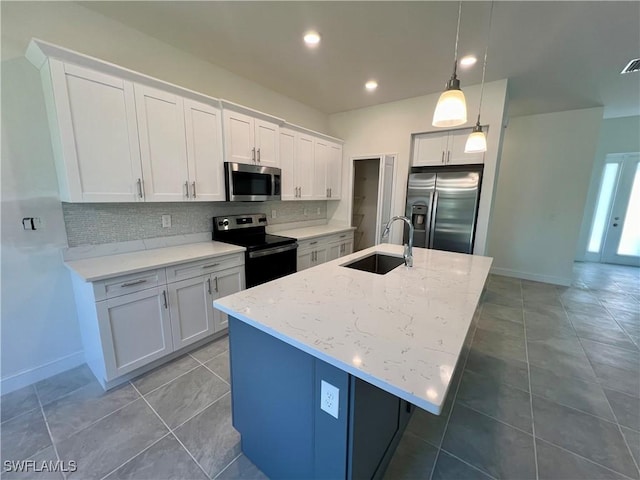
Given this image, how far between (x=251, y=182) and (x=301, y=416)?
243cm

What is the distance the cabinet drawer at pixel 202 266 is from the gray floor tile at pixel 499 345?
2.54 meters

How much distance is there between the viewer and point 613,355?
2445mm

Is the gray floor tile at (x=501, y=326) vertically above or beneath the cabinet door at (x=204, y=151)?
beneath

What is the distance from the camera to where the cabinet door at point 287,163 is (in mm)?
3424

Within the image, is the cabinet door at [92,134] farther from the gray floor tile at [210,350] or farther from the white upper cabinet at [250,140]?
the gray floor tile at [210,350]

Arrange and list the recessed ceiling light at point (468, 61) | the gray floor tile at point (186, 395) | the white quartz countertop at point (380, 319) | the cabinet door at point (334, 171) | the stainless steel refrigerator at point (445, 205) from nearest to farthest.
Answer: the white quartz countertop at point (380, 319) < the gray floor tile at point (186, 395) < the recessed ceiling light at point (468, 61) < the stainless steel refrigerator at point (445, 205) < the cabinet door at point (334, 171)

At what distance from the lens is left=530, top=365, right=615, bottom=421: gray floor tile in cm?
183

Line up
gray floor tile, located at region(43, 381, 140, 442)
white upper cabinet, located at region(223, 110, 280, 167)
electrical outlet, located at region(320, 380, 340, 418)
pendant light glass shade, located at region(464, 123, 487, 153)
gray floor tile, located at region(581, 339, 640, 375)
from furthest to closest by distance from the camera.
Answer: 1. white upper cabinet, located at region(223, 110, 280, 167)
2. gray floor tile, located at region(581, 339, 640, 375)
3. pendant light glass shade, located at region(464, 123, 487, 153)
4. gray floor tile, located at region(43, 381, 140, 442)
5. electrical outlet, located at region(320, 380, 340, 418)

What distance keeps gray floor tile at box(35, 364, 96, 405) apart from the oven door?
1455 mm

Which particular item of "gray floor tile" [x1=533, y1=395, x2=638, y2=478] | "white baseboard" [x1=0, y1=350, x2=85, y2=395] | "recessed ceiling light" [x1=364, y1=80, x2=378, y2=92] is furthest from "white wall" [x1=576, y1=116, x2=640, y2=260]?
"white baseboard" [x1=0, y1=350, x2=85, y2=395]

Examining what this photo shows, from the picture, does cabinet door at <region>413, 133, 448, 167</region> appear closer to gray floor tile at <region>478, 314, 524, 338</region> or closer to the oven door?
gray floor tile at <region>478, 314, 524, 338</region>

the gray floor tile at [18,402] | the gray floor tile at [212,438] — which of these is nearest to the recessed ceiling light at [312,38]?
the gray floor tile at [212,438]

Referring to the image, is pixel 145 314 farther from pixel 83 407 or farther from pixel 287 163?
pixel 287 163

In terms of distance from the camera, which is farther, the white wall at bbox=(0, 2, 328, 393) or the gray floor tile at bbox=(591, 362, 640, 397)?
the gray floor tile at bbox=(591, 362, 640, 397)
